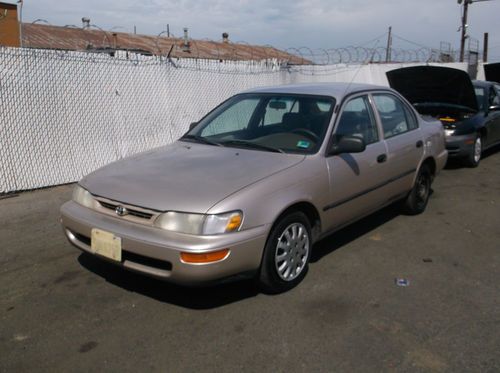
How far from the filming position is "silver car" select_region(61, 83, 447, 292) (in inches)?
127

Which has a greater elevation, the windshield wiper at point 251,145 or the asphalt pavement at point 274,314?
the windshield wiper at point 251,145

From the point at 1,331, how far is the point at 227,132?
2514 mm

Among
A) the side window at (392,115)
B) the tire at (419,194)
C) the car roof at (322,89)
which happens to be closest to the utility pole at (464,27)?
the tire at (419,194)

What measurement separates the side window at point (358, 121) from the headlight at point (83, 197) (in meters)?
2.11

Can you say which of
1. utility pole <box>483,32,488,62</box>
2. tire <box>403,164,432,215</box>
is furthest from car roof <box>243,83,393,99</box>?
utility pole <box>483,32,488,62</box>

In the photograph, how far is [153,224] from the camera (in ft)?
10.7

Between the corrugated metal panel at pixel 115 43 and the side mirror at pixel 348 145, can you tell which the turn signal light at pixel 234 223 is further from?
the corrugated metal panel at pixel 115 43

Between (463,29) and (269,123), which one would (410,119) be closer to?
(269,123)

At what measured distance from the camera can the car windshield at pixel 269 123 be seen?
4.22 metres

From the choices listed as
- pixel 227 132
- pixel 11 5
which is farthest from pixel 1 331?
pixel 11 5

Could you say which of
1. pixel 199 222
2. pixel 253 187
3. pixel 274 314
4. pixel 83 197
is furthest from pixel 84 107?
pixel 274 314

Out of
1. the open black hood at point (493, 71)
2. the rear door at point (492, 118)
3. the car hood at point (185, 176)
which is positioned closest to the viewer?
the car hood at point (185, 176)

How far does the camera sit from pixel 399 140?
5.12 m

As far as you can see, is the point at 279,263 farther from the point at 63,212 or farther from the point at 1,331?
the point at 1,331
